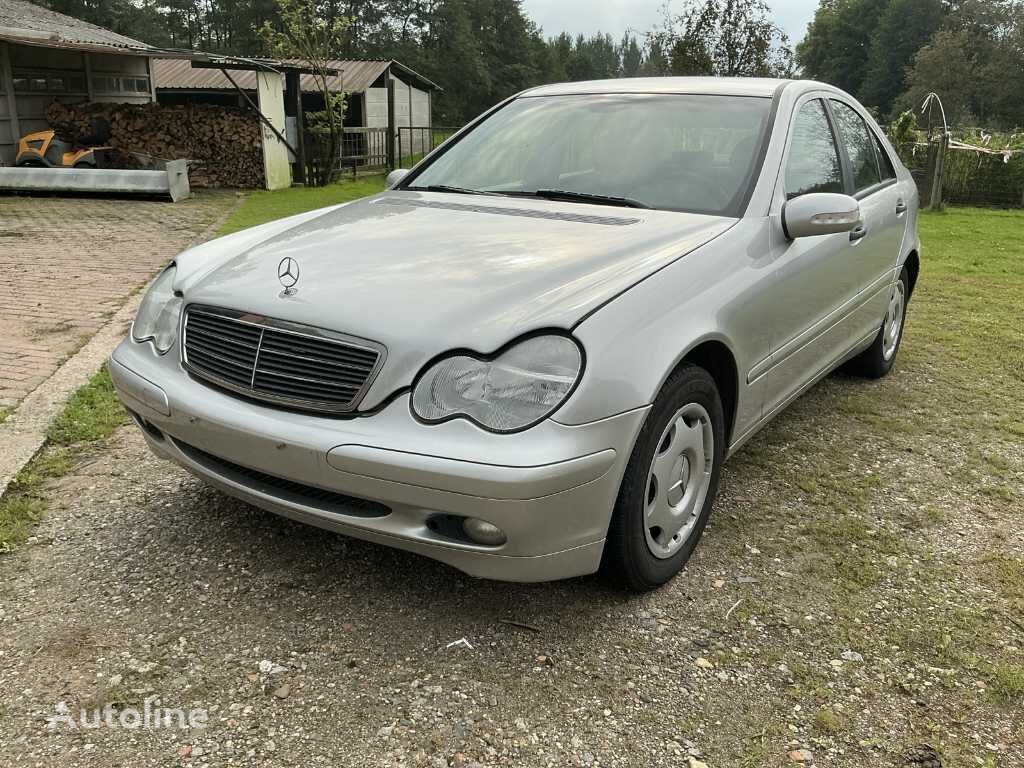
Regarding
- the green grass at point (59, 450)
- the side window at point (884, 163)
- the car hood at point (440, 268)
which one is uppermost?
the side window at point (884, 163)

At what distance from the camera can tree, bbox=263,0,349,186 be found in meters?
18.2

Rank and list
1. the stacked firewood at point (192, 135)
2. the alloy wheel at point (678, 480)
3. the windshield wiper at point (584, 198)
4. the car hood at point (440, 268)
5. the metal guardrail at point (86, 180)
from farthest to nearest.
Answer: the stacked firewood at point (192, 135) → the metal guardrail at point (86, 180) → the windshield wiper at point (584, 198) → the alloy wheel at point (678, 480) → the car hood at point (440, 268)

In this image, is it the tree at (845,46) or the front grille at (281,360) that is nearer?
the front grille at (281,360)

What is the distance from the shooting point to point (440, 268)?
2.74 m

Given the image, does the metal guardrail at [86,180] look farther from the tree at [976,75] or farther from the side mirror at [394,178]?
the tree at [976,75]

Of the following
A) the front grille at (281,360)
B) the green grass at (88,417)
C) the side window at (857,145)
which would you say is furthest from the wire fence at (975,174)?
the front grille at (281,360)

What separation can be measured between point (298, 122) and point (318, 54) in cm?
180

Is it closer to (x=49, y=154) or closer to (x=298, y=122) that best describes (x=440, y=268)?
(x=49, y=154)

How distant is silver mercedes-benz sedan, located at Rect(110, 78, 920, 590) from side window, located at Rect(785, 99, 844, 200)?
0.02 m

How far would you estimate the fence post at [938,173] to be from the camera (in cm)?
1441

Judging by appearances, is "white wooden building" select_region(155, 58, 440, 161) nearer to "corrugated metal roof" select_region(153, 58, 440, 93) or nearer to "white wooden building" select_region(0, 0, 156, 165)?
"corrugated metal roof" select_region(153, 58, 440, 93)

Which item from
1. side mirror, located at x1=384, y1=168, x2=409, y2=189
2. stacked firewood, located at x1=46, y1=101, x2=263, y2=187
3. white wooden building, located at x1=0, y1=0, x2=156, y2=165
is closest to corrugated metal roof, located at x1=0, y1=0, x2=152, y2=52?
white wooden building, located at x1=0, y1=0, x2=156, y2=165

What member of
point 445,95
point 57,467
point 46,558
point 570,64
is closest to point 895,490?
point 46,558

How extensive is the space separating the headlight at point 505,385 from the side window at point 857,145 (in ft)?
8.28
